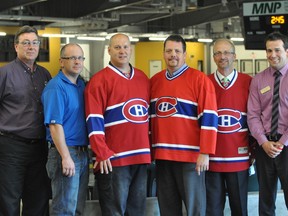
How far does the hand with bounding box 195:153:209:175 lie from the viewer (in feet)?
13.1

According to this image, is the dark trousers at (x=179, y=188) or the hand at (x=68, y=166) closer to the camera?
the hand at (x=68, y=166)

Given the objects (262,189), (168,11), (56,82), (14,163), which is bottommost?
(262,189)

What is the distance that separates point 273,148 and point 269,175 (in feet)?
0.85

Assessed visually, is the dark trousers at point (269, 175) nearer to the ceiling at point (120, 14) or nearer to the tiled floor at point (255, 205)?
the tiled floor at point (255, 205)

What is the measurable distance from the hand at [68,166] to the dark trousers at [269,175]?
1.44 m

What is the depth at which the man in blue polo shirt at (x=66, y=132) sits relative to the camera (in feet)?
12.4

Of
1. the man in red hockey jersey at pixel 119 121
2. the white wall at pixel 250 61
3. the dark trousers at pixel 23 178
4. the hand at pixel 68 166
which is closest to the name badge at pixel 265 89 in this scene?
the man in red hockey jersey at pixel 119 121

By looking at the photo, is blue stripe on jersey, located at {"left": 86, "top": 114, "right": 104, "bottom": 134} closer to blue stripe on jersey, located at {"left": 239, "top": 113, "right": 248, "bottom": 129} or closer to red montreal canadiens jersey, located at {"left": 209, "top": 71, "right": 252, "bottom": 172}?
red montreal canadiens jersey, located at {"left": 209, "top": 71, "right": 252, "bottom": 172}

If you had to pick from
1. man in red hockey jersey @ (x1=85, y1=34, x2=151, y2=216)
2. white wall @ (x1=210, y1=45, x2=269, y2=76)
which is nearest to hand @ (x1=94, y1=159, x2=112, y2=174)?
man in red hockey jersey @ (x1=85, y1=34, x2=151, y2=216)

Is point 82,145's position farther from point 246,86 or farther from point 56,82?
point 246,86

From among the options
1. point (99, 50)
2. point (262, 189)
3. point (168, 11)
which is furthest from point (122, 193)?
point (99, 50)

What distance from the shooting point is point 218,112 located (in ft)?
14.1

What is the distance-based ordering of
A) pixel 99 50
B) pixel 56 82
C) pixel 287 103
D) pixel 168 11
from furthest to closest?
pixel 99 50 < pixel 168 11 < pixel 287 103 < pixel 56 82

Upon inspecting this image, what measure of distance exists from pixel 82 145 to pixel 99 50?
23.2 m
